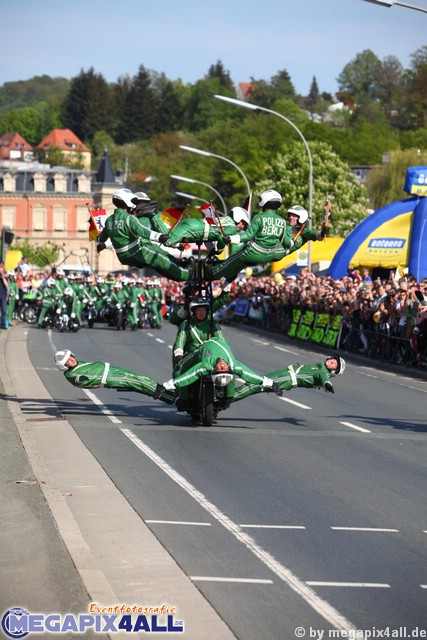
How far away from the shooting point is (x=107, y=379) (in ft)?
58.6

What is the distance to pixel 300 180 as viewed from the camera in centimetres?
9312

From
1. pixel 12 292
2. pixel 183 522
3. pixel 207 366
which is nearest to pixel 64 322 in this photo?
pixel 12 292

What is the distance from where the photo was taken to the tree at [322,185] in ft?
301

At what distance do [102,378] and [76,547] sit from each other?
337 inches

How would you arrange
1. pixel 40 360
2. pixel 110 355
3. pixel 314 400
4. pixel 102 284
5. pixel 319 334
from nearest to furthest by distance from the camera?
pixel 314 400 → pixel 40 360 → pixel 110 355 → pixel 319 334 → pixel 102 284

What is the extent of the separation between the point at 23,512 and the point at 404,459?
5830 millimetres

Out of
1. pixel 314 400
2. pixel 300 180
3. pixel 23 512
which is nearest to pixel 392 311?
pixel 314 400

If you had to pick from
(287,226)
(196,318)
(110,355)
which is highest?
(287,226)

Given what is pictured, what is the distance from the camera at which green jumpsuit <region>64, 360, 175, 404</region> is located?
17719 mm

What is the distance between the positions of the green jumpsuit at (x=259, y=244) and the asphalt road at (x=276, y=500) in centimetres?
222

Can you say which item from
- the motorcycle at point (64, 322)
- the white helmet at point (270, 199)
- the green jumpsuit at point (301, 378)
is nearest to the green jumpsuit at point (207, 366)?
the green jumpsuit at point (301, 378)

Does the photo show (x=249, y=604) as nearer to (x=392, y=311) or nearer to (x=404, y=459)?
(x=404, y=459)

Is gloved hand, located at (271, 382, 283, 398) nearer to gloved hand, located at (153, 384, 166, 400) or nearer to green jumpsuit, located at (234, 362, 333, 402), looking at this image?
green jumpsuit, located at (234, 362, 333, 402)

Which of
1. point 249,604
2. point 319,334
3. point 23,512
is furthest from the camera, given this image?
point 319,334
